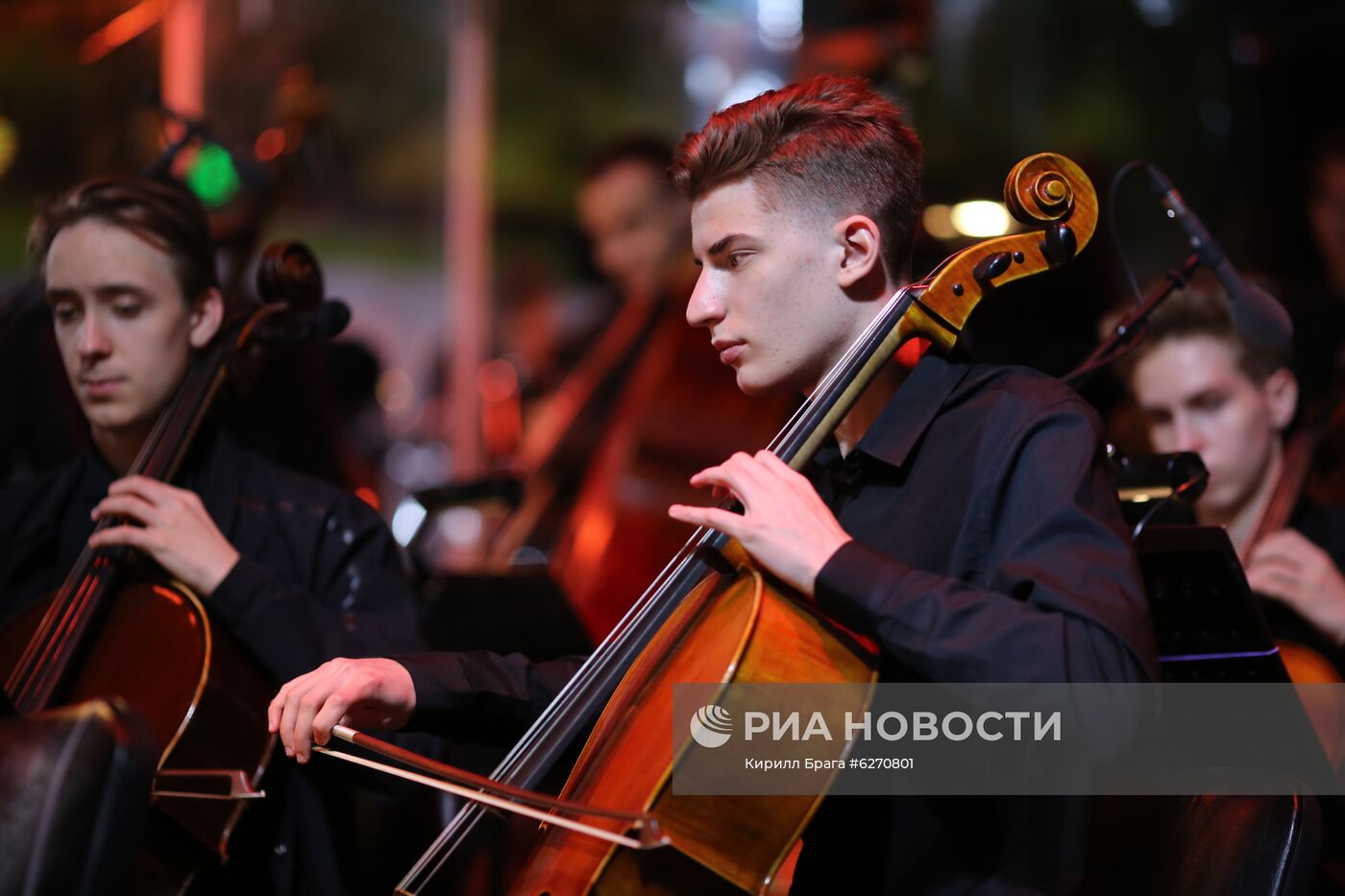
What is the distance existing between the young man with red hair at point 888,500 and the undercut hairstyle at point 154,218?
3.04 ft

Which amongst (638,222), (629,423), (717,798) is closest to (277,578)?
(717,798)

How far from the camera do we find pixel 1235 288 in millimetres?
1952

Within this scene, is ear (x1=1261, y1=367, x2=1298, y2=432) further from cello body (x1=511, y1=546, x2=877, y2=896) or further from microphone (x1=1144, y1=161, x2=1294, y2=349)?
cello body (x1=511, y1=546, x2=877, y2=896)

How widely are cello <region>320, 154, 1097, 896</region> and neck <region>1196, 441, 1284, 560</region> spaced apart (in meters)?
1.08

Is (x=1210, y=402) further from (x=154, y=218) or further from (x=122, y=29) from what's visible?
(x=122, y=29)

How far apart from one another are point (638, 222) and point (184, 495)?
2577 mm

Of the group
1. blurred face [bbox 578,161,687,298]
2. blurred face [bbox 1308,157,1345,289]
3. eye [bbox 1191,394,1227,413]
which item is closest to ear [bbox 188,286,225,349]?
Answer: eye [bbox 1191,394,1227,413]

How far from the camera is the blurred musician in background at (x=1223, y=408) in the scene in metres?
2.35

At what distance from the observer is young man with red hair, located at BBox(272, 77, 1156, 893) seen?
1.28 meters

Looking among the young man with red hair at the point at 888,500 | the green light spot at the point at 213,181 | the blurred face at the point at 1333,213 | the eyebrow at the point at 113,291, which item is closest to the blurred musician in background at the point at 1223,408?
the young man with red hair at the point at 888,500

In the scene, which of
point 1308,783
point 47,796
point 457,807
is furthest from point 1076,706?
point 457,807

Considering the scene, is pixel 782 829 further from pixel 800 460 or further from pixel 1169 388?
pixel 1169 388

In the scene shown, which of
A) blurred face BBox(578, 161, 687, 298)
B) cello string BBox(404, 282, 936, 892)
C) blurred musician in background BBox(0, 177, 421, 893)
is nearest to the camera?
cello string BBox(404, 282, 936, 892)

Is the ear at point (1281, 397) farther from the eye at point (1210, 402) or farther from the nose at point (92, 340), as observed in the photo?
the nose at point (92, 340)
